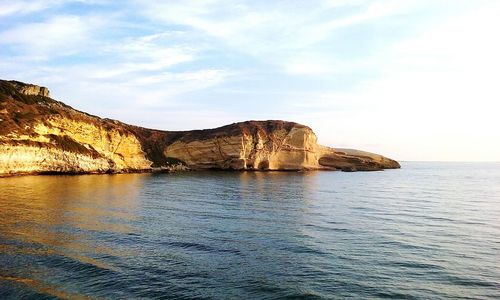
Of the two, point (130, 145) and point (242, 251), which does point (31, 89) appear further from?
point (242, 251)

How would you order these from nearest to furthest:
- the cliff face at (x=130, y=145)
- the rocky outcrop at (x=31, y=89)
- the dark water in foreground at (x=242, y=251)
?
the dark water in foreground at (x=242, y=251) → the cliff face at (x=130, y=145) → the rocky outcrop at (x=31, y=89)

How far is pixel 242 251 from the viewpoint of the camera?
21.8 metres

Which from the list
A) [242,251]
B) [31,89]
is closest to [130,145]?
[31,89]

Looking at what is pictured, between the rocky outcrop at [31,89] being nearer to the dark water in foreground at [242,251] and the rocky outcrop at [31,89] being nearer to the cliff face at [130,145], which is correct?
the cliff face at [130,145]

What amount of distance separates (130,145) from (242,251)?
276ft

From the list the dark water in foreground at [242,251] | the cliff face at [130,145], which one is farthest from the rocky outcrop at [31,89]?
the dark water in foreground at [242,251]

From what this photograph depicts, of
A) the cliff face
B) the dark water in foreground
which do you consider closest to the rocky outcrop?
the cliff face

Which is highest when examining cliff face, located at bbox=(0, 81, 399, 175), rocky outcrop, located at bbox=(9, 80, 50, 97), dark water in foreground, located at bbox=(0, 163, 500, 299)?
rocky outcrop, located at bbox=(9, 80, 50, 97)

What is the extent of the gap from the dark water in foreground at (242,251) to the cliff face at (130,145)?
36.5 metres

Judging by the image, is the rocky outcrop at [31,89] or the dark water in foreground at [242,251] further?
the rocky outcrop at [31,89]

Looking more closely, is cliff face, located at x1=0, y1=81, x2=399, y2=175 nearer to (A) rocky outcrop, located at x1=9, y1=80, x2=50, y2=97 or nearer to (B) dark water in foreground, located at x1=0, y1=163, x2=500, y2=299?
(A) rocky outcrop, located at x1=9, y1=80, x2=50, y2=97

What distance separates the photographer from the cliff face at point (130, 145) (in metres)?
72.3

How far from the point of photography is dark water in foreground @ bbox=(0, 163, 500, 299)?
15977 mm

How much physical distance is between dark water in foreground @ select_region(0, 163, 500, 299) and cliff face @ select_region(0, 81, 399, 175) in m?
36.5
